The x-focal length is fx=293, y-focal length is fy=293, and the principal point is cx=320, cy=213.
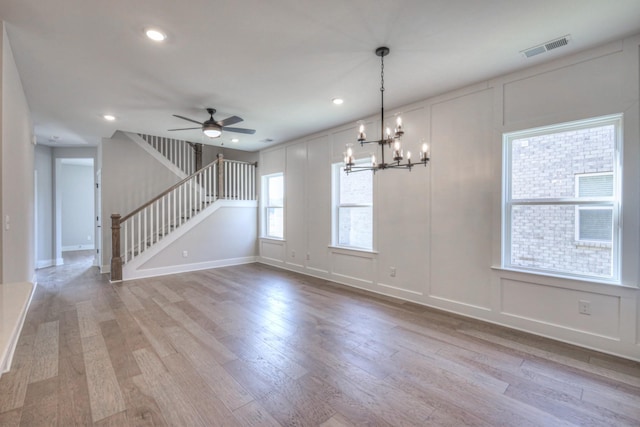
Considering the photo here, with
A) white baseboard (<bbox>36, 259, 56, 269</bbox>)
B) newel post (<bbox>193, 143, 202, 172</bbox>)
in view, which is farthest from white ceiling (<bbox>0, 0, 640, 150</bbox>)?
white baseboard (<bbox>36, 259, 56, 269</bbox>)

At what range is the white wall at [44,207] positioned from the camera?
21.9 ft

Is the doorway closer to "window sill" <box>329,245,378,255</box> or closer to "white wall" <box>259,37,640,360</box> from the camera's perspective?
"window sill" <box>329,245,378,255</box>

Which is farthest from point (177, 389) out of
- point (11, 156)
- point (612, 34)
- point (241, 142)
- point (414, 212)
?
point (241, 142)

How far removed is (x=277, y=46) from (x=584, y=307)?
3.91 meters

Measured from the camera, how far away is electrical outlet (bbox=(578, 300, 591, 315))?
2.86 meters

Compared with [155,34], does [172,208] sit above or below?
below

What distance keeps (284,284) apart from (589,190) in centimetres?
432

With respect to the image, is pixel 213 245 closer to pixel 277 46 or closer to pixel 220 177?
pixel 220 177

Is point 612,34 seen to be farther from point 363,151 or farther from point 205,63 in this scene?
point 205,63

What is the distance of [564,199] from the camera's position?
306 cm

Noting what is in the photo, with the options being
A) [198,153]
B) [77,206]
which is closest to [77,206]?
[77,206]

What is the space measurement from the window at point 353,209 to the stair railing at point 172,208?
2839 mm

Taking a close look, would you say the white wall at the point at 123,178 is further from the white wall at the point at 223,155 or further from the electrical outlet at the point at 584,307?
the electrical outlet at the point at 584,307

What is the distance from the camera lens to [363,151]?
486 centimetres
